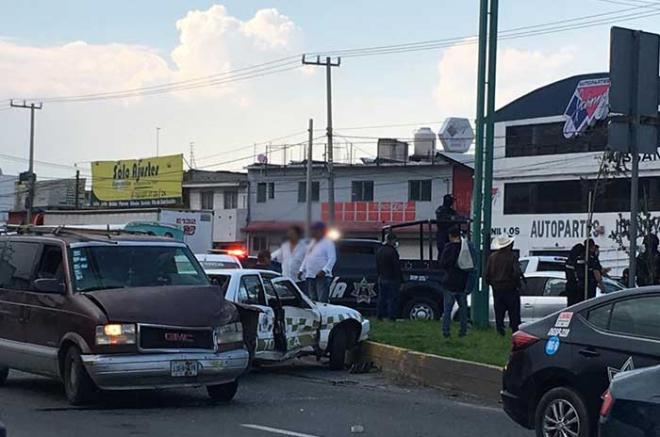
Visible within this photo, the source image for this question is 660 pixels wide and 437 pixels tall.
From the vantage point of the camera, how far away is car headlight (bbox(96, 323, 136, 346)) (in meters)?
11.1

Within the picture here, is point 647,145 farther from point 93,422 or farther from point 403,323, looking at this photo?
point 403,323

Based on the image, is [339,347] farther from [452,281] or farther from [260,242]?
[260,242]

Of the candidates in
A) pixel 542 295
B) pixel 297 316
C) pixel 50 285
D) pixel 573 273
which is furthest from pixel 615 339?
pixel 542 295

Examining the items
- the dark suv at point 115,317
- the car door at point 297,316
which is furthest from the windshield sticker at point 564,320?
the car door at point 297,316

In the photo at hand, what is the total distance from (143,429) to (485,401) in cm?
423

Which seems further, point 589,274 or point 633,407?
point 589,274

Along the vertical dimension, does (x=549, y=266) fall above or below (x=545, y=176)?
below

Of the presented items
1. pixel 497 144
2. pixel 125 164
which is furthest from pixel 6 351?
pixel 125 164

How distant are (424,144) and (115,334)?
1891 inches

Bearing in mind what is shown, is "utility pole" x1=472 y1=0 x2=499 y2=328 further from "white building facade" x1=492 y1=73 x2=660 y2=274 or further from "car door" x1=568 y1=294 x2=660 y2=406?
"white building facade" x1=492 y1=73 x2=660 y2=274

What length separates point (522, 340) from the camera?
31.2 feet

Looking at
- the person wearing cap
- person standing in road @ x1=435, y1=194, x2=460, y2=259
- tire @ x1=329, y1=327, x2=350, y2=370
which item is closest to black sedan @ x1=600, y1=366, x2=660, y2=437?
tire @ x1=329, y1=327, x2=350, y2=370

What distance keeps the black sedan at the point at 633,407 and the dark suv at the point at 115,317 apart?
20.2ft

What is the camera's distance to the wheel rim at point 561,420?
347 inches
